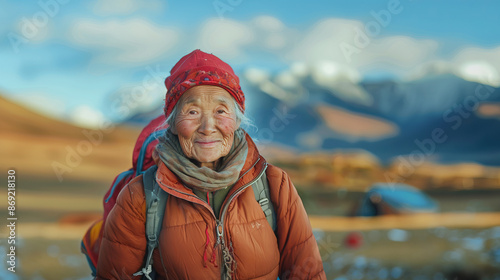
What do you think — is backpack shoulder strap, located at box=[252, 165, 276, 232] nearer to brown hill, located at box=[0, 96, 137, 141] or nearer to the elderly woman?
the elderly woman

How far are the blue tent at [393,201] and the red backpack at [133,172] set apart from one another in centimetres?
→ 376

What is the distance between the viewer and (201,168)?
1400mm

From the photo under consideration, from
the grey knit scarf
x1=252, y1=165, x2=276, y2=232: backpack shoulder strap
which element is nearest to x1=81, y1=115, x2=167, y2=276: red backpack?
the grey knit scarf

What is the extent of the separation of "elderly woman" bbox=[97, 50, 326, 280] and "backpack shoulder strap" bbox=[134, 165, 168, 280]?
0.06 ft

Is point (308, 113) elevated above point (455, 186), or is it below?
above

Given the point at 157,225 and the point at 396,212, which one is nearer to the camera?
the point at 157,225

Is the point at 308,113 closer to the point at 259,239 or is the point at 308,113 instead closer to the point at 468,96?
the point at 468,96

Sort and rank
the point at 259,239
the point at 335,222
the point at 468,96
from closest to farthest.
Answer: the point at 259,239 < the point at 335,222 < the point at 468,96

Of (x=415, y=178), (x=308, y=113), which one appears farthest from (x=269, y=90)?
(x=415, y=178)

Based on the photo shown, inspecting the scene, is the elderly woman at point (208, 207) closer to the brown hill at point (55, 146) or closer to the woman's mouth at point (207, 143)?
the woman's mouth at point (207, 143)

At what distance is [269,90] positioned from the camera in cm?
516

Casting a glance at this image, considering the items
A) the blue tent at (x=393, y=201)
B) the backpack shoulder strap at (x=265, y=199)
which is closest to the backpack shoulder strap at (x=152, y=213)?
the backpack shoulder strap at (x=265, y=199)

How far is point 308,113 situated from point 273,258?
13.3 feet

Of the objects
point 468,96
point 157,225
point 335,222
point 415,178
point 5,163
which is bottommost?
point 157,225
